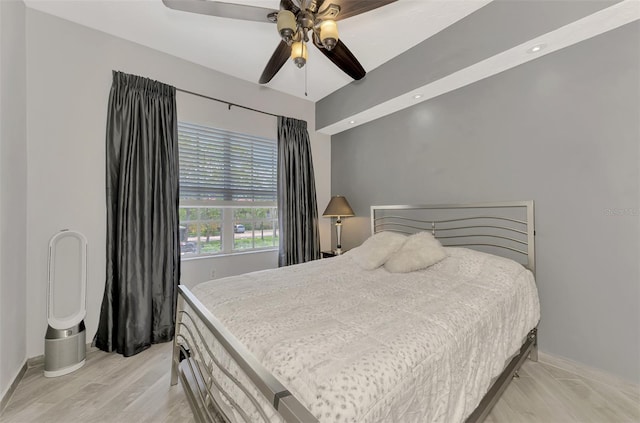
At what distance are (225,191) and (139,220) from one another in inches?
40.0

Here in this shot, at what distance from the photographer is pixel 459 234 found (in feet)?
9.12

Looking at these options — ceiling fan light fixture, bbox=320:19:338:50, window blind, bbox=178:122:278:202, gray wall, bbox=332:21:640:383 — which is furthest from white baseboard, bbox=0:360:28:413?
gray wall, bbox=332:21:640:383

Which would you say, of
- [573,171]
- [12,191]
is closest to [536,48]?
[573,171]

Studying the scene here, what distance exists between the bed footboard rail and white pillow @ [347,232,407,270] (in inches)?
58.4

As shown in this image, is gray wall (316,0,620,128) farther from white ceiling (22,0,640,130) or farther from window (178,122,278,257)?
window (178,122,278,257)

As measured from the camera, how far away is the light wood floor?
166 centimetres

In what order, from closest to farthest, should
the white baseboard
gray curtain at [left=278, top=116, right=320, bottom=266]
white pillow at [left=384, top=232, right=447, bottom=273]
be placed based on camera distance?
the white baseboard
white pillow at [left=384, top=232, right=447, bottom=273]
gray curtain at [left=278, top=116, right=320, bottom=266]

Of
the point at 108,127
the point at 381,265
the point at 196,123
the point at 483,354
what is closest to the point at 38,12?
the point at 108,127

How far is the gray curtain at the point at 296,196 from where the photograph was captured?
363cm

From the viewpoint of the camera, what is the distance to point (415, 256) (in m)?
2.36

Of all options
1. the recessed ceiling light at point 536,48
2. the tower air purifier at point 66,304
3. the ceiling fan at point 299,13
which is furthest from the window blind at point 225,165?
the recessed ceiling light at point 536,48

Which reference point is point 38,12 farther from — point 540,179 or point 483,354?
point 540,179

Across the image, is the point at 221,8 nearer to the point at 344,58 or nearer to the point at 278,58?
the point at 278,58

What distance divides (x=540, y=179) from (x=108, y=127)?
12.9 feet
